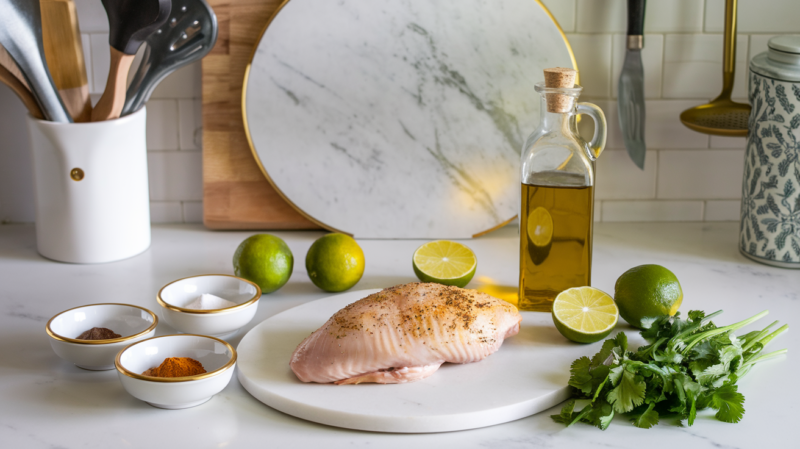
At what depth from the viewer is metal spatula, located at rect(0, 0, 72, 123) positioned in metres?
1.08

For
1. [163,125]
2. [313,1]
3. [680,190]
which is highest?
[313,1]

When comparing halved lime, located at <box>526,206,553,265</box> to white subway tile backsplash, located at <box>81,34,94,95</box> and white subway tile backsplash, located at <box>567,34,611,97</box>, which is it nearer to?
white subway tile backsplash, located at <box>567,34,611,97</box>

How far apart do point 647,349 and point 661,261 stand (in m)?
0.51

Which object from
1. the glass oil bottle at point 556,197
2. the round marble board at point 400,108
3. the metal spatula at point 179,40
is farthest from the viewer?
the round marble board at point 400,108

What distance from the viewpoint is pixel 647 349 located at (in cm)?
82

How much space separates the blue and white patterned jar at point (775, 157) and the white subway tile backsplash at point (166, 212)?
3.58 feet

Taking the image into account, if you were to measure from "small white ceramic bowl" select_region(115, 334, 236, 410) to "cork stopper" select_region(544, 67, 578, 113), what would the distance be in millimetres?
540

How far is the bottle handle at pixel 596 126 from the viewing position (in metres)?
1.02

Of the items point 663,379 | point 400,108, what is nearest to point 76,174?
point 400,108

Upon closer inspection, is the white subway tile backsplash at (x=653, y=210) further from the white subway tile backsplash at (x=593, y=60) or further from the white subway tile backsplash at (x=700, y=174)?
the white subway tile backsplash at (x=593, y=60)

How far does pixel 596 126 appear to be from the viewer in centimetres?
105

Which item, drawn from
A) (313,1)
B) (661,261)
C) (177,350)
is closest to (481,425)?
(177,350)

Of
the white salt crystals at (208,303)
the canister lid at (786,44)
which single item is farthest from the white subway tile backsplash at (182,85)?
the canister lid at (786,44)

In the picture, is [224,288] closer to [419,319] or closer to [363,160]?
[419,319]
